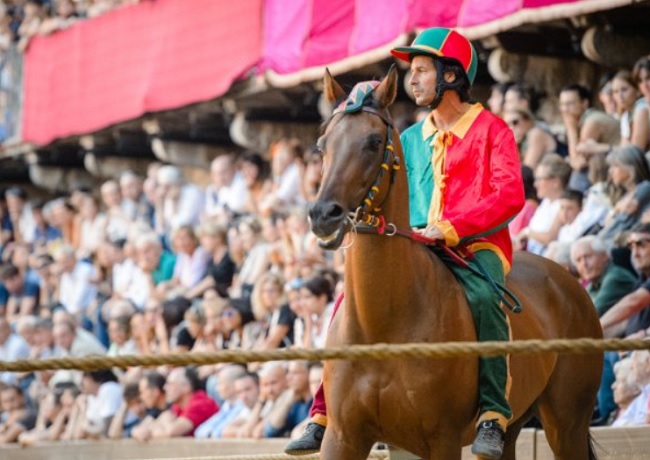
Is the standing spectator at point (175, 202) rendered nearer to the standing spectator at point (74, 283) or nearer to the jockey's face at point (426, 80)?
the standing spectator at point (74, 283)

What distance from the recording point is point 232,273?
1377cm

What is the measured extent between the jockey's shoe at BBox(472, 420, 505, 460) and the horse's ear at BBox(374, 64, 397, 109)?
1300 millimetres

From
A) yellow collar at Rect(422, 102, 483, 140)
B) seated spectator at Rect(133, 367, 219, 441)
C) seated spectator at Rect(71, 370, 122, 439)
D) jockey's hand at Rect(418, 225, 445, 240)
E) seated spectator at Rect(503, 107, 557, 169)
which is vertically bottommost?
seated spectator at Rect(71, 370, 122, 439)

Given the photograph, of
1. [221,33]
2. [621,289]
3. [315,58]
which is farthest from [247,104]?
[621,289]

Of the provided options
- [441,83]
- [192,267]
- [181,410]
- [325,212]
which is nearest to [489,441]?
[325,212]

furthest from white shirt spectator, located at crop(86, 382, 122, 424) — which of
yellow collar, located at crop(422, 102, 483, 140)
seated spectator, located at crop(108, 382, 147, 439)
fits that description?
yellow collar, located at crop(422, 102, 483, 140)

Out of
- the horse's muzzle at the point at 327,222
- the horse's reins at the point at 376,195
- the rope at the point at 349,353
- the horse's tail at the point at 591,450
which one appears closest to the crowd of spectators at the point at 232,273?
the horse's tail at the point at 591,450

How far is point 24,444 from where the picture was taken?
12.5 metres

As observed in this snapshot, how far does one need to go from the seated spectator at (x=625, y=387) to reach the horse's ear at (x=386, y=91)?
307 cm

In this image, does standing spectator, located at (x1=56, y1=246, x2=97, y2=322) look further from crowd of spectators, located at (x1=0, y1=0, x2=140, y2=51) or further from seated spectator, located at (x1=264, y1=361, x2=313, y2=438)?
seated spectator, located at (x1=264, y1=361, x2=313, y2=438)

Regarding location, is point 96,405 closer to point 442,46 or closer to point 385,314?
point 442,46

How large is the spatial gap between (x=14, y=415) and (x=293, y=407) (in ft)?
15.5

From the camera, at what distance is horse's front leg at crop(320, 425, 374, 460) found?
577 centimetres

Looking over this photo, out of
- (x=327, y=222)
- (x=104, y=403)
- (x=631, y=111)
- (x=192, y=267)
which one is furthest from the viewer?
(x=192, y=267)
